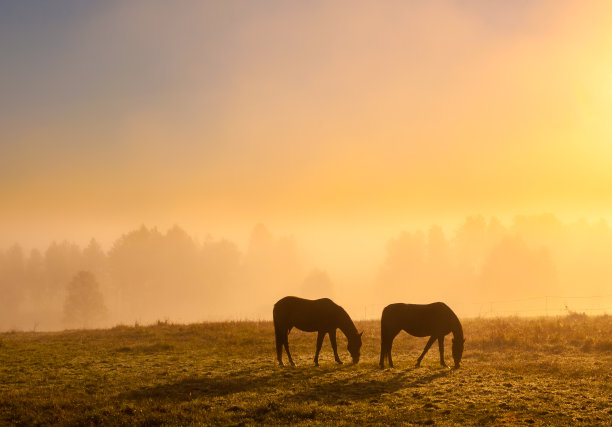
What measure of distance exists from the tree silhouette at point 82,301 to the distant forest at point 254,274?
6.9 inches

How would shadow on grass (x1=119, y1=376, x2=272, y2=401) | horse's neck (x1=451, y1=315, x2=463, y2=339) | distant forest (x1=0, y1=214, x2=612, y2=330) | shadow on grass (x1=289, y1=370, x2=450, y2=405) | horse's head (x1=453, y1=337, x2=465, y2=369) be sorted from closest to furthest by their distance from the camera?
shadow on grass (x1=289, y1=370, x2=450, y2=405) < shadow on grass (x1=119, y1=376, x2=272, y2=401) < horse's head (x1=453, y1=337, x2=465, y2=369) < horse's neck (x1=451, y1=315, x2=463, y2=339) < distant forest (x1=0, y1=214, x2=612, y2=330)

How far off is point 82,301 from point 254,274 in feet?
191

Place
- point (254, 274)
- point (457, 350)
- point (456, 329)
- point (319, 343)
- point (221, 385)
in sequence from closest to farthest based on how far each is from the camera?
point (221, 385) → point (457, 350) → point (456, 329) → point (319, 343) → point (254, 274)

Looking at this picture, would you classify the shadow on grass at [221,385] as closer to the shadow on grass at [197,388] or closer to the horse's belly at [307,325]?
the shadow on grass at [197,388]

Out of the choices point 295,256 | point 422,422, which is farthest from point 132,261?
point 422,422

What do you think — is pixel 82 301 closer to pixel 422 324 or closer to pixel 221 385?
pixel 221 385

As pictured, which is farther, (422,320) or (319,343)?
(319,343)

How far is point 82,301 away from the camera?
73750 mm

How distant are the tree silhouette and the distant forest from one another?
0.17 m

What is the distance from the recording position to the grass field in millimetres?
11141

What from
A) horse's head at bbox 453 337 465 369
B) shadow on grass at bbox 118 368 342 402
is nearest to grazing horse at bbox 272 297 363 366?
shadow on grass at bbox 118 368 342 402

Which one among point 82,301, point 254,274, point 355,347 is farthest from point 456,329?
point 254,274

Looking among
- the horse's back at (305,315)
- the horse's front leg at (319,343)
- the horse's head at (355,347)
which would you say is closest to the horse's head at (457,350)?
the horse's head at (355,347)

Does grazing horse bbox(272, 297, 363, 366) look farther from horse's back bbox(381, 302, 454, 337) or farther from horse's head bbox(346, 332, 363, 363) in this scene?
horse's back bbox(381, 302, 454, 337)
